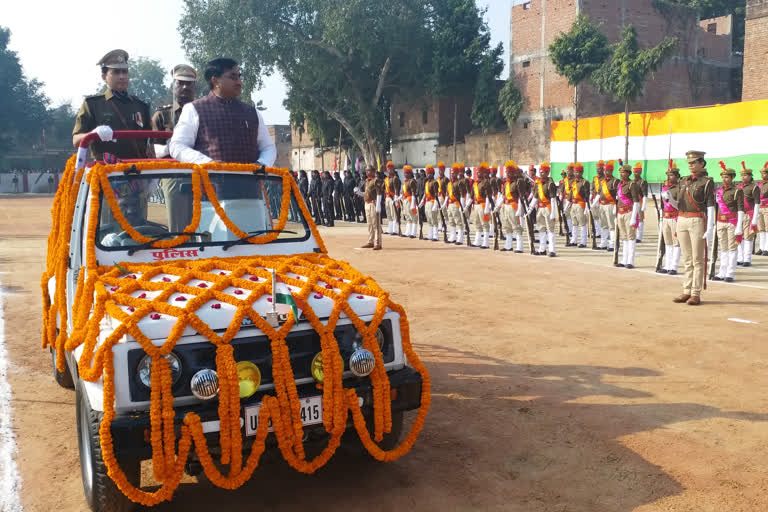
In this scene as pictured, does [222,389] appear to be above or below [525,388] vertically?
above

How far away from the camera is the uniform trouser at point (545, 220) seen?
16578 mm

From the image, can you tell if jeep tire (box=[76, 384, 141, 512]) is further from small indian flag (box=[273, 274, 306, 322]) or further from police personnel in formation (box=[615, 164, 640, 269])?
police personnel in formation (box=[615, 164, 640, 269])

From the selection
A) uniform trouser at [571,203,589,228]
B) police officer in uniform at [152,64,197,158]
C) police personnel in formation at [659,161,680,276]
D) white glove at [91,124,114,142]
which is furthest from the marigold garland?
uniform trouser at [571,203,589,228]


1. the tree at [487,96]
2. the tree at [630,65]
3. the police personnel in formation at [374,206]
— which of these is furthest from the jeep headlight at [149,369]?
the tree at [487,96]

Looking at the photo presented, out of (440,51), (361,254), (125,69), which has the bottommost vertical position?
(361,254)

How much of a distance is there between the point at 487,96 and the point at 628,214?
31.4 m

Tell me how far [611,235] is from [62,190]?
1591 cm

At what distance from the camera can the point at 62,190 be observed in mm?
5656

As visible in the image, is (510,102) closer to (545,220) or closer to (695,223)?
(545,220)

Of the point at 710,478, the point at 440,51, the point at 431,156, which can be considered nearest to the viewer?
the point at 710,478

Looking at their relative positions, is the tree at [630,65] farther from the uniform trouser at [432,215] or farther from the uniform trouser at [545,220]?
the uniform trouser at [545,220]

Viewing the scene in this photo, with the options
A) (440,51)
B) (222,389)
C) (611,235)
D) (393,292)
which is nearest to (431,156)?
(440,51)

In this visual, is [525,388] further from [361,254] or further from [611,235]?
[611,235]

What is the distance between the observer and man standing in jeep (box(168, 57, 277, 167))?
532 cm
